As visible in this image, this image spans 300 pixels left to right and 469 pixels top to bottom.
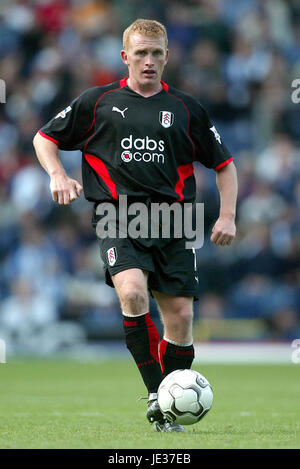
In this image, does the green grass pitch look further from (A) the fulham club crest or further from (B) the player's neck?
(B) the player's neck

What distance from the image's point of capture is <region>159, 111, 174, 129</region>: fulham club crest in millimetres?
5945

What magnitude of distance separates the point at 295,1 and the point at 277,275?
6.50 metres

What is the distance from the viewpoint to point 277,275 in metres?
13.7

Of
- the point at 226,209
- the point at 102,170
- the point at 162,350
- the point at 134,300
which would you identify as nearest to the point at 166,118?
the point at 102,170

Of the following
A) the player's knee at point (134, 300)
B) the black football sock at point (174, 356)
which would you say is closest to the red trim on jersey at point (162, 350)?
the black football sock at point (174, 356)

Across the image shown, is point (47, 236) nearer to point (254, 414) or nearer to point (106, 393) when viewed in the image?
point (106, 393)

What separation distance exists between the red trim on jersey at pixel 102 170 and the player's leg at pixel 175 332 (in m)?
0.68

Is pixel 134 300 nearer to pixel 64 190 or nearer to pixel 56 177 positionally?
pixel 64 190

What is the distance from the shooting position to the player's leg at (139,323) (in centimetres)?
552

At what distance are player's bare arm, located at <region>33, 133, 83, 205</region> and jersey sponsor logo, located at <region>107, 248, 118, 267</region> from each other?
1.25ft

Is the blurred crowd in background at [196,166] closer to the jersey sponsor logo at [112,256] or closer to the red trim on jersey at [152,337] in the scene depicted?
the red trim on jersey at [152,337]

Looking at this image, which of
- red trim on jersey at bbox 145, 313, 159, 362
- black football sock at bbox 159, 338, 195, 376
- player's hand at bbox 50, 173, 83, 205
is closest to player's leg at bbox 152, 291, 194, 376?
black football sock at bbox 159, 338, 195, 376

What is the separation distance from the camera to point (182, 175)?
19.7 feet

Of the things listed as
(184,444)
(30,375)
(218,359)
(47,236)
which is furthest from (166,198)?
(47,236)
